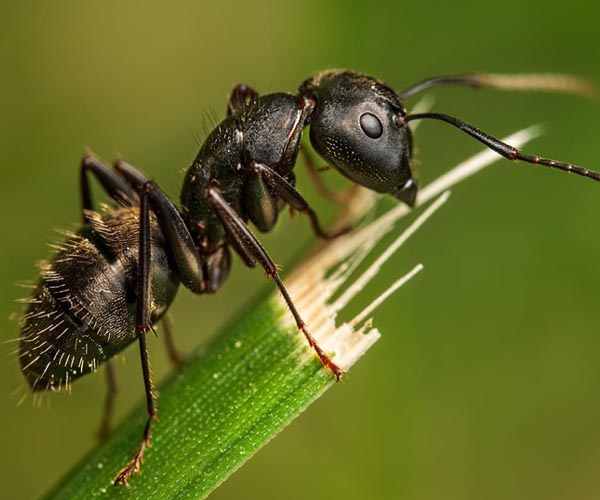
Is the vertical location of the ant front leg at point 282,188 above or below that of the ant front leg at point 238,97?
below

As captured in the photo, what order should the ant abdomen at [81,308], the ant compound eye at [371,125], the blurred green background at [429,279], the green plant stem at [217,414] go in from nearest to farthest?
1. the green plant stem at [217,414]
2. the ant abdomen at [81,308]
3. the ant compound eye at [371,125]
4. the blurred green background at [429,279]

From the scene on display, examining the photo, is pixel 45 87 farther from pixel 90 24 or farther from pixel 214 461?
pixel 214 461

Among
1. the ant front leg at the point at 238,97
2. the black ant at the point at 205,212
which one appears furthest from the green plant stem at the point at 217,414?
the ant front leg at the point at 238,97

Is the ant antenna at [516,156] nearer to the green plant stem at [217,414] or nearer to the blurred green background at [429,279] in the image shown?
the green plant stem at [217,414]

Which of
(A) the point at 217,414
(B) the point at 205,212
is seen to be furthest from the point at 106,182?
(A) the point at 217,414

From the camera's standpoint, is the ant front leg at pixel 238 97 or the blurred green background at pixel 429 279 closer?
the ant front leg at pixel 238 97

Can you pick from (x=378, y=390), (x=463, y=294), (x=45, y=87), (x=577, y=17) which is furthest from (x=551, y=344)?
(x=45, y=87)

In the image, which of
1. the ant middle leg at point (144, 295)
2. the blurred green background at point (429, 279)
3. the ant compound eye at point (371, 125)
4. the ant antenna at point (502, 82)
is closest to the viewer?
the ant middle leg at point (144, 295)

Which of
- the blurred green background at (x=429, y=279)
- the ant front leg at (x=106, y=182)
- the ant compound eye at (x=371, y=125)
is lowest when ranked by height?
the blurred green background at (x=429, y=279)
